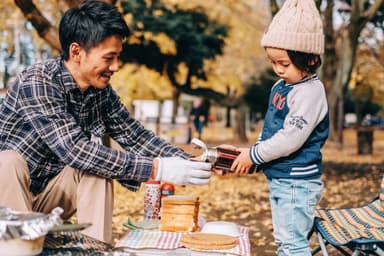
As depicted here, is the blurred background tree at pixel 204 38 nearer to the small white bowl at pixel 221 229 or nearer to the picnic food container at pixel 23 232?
the small white bowl at pixel 221 229

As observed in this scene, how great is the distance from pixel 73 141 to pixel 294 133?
1182 millimetres

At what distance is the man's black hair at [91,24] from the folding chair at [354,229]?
1.63 m

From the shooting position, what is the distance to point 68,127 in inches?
134

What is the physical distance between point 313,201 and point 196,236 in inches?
28.8

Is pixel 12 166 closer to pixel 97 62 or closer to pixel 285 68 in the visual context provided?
pixel 97 62

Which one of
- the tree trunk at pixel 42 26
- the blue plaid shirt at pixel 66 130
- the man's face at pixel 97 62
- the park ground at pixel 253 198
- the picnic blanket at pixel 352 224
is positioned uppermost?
the tree trunk at pixel 42 26

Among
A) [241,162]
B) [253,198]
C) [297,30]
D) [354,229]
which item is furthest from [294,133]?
[253,198]

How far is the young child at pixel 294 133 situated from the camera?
144 inches

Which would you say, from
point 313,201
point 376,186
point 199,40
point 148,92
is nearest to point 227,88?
point 148,92

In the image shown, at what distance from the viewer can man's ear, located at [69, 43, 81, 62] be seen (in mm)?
3609

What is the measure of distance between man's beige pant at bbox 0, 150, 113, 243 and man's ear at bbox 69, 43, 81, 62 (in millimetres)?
612

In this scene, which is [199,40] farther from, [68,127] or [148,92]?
[68,127]

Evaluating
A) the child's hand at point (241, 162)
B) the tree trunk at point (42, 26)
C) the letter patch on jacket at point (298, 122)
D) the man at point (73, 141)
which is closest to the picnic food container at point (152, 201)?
the man at point (73, 141)

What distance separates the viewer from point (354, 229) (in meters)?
3.91
